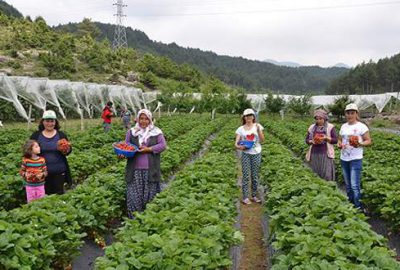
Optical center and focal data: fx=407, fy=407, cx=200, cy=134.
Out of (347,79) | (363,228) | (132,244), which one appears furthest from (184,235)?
(347,79)

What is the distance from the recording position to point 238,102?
3872 cm

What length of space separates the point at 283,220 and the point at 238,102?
113 ft

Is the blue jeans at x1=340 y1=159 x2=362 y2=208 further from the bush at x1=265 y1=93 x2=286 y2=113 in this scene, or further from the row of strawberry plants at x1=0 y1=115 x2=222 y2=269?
the bush at x1=265 y1=93 x2=286 y2=113

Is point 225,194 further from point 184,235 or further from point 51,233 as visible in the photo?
point 51,233

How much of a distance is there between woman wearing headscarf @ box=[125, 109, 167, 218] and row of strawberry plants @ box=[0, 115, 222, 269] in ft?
1.15

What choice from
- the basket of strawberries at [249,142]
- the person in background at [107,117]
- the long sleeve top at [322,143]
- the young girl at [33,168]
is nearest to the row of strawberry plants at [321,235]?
the long sleeve top at [322,143]

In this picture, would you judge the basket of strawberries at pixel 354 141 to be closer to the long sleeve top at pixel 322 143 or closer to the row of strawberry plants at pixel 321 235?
the long sleeve top at pixel 322 143

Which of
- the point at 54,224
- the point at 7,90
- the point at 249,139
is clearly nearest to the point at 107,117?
the point at 7,90

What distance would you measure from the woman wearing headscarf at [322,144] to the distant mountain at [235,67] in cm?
9756

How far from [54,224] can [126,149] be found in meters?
1.85

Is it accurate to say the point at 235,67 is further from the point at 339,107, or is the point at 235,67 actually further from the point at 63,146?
the point at 63,146

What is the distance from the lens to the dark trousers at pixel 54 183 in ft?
20.7

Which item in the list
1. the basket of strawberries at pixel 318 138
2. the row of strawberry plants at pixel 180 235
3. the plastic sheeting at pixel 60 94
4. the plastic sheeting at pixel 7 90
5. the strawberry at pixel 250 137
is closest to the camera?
the row of strawberry plants at pixel 180 235

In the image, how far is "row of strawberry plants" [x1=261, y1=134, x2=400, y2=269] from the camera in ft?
10.9
